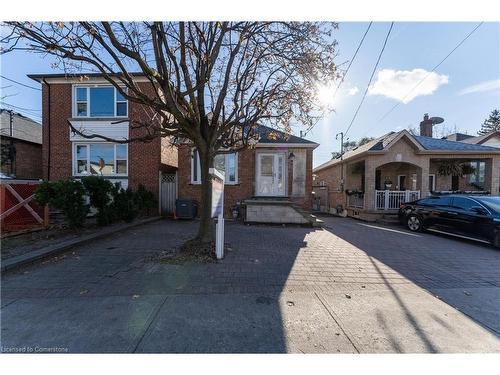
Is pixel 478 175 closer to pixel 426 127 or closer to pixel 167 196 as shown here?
pixel 426 127

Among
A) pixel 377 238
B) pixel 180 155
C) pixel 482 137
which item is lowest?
pixel 377 238

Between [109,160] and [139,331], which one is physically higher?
[109,160]

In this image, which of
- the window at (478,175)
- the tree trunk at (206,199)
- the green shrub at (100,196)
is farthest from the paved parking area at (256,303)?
the window at (478,175)

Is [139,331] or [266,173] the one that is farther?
[266,173]

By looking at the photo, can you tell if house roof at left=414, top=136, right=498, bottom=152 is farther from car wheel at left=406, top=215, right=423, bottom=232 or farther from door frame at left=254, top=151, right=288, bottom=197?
door frame at left=254, top=151, right=288, bottom=197

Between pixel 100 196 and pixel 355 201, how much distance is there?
13.4 metres

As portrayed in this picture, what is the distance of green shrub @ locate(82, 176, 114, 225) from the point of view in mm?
7172

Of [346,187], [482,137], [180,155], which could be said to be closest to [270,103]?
[180,155]

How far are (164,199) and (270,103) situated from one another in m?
8.08

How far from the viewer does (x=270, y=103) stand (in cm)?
616

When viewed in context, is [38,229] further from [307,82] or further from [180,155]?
[307,82]

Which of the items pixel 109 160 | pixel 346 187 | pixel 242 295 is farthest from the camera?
pixel 346 187

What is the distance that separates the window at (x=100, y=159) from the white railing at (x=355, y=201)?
1308 centimetres

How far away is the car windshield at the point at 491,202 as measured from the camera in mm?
7091
